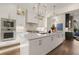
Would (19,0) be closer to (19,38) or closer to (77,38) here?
(19,38)

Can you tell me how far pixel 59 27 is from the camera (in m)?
3.07

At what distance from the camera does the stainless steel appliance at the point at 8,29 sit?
292 centimetres

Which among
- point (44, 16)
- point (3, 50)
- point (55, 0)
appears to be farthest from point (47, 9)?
point (3, 50)

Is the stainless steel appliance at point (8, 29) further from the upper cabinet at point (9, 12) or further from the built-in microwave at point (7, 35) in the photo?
the upper cabinet at point (9, 12)

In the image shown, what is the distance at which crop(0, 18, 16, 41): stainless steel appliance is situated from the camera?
9.58ft

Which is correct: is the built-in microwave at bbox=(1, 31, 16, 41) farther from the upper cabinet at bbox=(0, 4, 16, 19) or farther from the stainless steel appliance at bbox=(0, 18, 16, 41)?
the upper cabinet at bbox=(0, 4, 16, 19)

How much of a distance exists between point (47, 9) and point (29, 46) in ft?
3.08

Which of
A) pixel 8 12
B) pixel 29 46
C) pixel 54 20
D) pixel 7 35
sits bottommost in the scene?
pixel 29 46

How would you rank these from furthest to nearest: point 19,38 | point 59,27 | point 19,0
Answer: point 59,27, point 19,38, point 19,0

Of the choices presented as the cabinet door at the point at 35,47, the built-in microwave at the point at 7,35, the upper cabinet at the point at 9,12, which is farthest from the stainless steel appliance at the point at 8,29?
the cabinet door at the point at 35,47

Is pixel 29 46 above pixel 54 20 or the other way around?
the other way around

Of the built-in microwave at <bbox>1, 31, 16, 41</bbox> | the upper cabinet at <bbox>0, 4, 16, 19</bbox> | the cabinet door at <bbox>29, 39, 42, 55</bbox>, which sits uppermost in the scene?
the upper cabinet at <bbox>0, 4, 16, 19</bbox>

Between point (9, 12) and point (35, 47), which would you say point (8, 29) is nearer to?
point (9, 12)

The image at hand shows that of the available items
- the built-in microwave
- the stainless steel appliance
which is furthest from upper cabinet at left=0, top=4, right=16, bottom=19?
the built-in microwave
